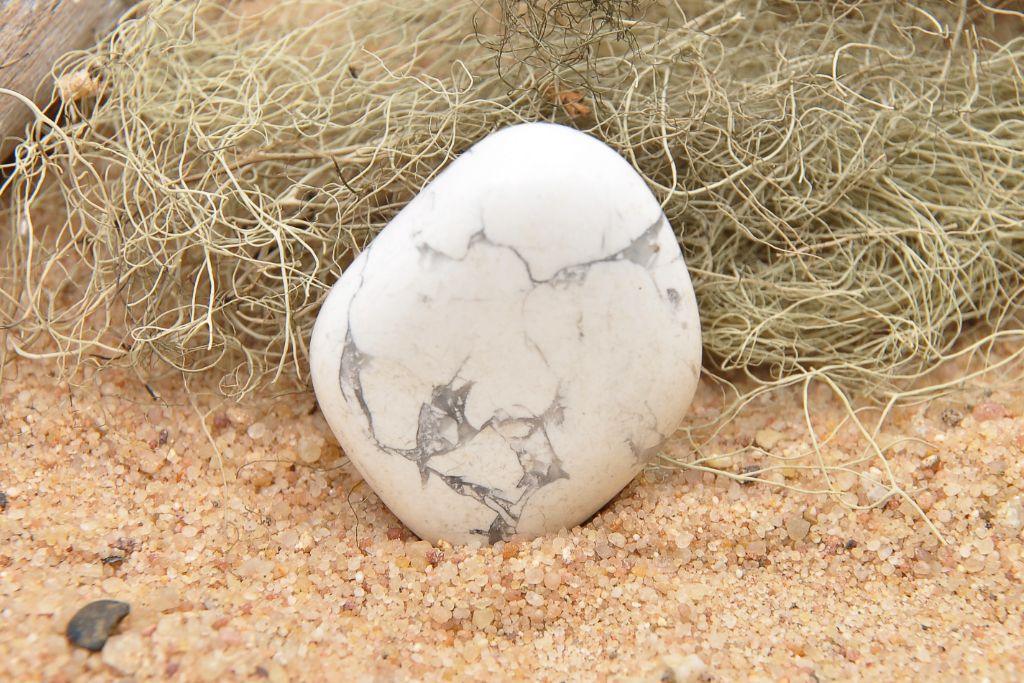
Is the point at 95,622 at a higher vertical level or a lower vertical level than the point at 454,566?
higher

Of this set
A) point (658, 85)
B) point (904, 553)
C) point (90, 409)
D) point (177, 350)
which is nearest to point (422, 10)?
point (658, 85)

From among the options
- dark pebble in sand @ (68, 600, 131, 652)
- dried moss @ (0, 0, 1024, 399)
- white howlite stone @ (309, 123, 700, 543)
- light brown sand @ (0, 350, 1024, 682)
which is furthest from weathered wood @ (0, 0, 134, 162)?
dark pebble in sand @ (68, 600, 131, 652)

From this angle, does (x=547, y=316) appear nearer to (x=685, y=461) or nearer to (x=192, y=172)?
(x=685, y=461)

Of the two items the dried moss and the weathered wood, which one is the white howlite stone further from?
the weathered wood

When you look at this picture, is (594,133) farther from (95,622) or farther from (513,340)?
(95,622)

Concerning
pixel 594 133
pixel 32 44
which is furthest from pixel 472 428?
pixel 32 44

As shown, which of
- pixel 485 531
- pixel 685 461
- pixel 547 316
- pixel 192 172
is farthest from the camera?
pixel 192 172
